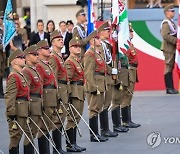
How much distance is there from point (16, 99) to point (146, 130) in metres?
4.04

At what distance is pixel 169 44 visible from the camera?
68.6ft

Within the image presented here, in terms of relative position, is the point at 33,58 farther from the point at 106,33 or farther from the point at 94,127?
the point at 106,33

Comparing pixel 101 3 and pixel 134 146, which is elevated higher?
pixel 101 3

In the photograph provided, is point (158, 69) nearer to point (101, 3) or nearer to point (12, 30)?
point (101, 3)

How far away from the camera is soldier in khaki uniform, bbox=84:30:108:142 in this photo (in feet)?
48.4

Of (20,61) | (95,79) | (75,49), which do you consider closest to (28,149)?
(20,61)

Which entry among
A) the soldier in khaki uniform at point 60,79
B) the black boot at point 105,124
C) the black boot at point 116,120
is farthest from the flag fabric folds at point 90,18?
the soldier in khaki uniform at point 60,79

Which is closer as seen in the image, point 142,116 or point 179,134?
point 179,134

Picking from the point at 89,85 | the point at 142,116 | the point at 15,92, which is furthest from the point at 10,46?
the point at 15,92

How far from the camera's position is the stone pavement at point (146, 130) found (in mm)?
14102

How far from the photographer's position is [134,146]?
47.2 ft

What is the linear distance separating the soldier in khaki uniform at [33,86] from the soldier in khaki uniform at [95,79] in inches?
73.2

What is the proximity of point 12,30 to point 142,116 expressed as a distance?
3758 millimetres

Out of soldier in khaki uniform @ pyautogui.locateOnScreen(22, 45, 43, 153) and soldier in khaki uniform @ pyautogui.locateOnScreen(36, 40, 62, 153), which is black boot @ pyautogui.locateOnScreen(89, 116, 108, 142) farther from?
soldier in khaki uniform @ pyautogui.locateOnScreen(22, 45, 43, 153)
